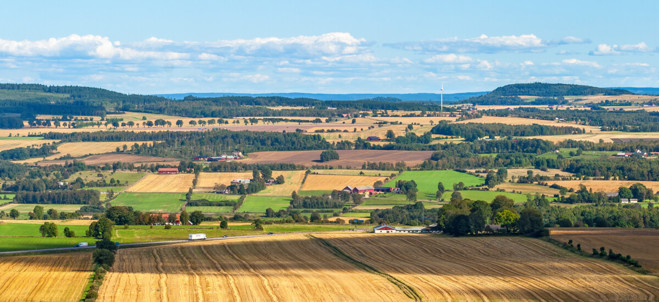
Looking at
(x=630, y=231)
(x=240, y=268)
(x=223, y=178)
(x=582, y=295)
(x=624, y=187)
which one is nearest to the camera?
(x=582, y=295)

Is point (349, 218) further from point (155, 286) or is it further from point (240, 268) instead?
point (155, 286)

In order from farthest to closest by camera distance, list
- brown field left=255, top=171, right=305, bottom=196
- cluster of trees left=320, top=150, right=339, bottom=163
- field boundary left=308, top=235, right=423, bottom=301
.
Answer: cluster of trees left=320, top=150, right=339, bottom=163 → brown field left=255, top=171, right=305, bottom=196 → field boundary left=308, top=235, right=423, bottom=301

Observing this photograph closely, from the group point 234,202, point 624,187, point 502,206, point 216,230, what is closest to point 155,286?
point 216,230

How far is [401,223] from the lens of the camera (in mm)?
125562

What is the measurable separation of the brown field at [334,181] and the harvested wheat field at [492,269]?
57.7 m

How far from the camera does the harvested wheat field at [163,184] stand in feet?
527

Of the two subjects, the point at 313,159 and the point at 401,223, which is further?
the point at 313,159

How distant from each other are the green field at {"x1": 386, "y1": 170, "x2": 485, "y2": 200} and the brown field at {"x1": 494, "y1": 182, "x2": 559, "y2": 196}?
467cm

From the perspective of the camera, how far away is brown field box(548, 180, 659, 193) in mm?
147750

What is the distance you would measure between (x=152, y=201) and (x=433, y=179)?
4954cm

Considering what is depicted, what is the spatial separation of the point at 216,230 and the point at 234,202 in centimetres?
3768

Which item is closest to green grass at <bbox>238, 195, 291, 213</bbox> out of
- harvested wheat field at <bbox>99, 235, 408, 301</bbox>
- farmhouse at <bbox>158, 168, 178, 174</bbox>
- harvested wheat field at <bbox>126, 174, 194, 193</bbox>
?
harvested wheat field at <bbox>126, 174, 194, 193</bbox>

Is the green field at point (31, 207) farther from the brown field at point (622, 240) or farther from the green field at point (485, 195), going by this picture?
the brown field at point (622, 240)

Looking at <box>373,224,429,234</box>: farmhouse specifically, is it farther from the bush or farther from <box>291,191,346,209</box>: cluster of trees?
the bush
